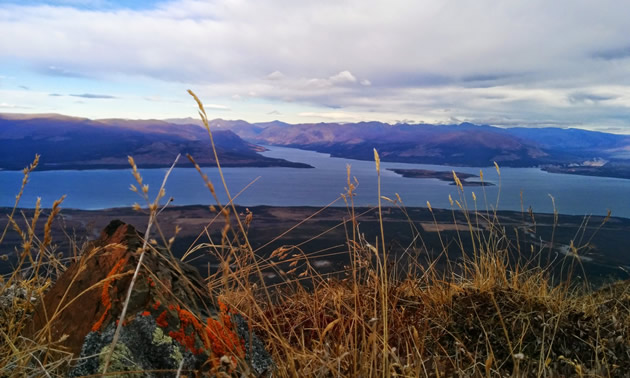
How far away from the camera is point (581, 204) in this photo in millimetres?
76625

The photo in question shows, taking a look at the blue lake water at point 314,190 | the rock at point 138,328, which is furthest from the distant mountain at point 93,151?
the rock at point 138,328

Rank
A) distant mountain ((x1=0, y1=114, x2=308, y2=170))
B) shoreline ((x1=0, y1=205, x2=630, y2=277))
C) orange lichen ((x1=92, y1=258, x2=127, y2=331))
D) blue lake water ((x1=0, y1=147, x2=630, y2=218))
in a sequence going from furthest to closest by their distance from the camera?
distant mountain ((x1=0, y1=114, x2=308, y2=170)) → blue lake water ((x1=0, y1=147, x2=630, y2=218)) → shoreline ((x1=0, y1=205, x2=630, y2=277)) → orange lichen ((x1=92, y1=258, x2=127, y2=331))

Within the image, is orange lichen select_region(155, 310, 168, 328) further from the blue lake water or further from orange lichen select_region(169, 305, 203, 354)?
the blue lake water

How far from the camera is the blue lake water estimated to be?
A: 257ft

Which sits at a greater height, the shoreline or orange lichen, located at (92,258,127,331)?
orange lichen, located at (92,258,127,331)

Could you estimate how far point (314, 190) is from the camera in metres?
93.9

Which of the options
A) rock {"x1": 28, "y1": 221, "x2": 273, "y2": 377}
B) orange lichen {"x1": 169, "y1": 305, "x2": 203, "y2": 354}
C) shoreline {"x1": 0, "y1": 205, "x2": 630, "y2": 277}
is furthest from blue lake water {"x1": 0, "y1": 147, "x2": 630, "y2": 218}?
orange lichen {"x1": 169, "y1": 305, "x2": 203, "y2": 354}

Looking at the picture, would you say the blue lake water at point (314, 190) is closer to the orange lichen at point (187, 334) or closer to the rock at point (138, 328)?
the rock at point (138, 328)

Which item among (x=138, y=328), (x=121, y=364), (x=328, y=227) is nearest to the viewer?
(x=121, y=364)

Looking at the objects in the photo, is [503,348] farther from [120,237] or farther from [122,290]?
[120,237]

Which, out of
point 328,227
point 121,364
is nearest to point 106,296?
point 121,364

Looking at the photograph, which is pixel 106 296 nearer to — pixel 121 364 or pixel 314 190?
pixel 121 364

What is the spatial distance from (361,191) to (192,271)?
8958 cm

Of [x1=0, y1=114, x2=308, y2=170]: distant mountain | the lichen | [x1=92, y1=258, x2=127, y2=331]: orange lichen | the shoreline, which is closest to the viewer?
the lichen
